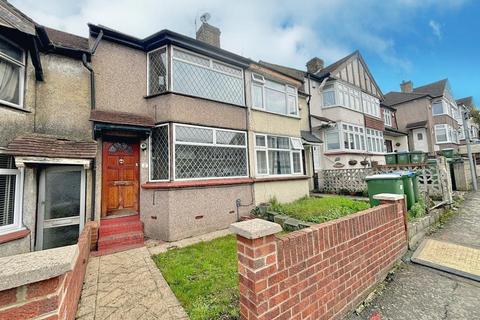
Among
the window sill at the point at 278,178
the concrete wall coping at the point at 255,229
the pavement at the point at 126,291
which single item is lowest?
the pavement at the point at 126,291

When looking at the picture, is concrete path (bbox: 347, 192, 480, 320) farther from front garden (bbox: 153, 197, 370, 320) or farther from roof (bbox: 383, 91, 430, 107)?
roof (bbox: 383, 91, 430, 107)

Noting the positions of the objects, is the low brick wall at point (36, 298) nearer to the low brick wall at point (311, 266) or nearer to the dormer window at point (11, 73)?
the low brick wall at point (311, 266)

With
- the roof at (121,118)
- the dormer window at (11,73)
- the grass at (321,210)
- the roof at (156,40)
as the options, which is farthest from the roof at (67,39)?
the grass at (321,210)

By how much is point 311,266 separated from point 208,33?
10497mm

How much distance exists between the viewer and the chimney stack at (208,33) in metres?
9.95

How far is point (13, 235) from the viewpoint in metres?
4.94

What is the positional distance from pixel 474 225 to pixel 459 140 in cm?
3432

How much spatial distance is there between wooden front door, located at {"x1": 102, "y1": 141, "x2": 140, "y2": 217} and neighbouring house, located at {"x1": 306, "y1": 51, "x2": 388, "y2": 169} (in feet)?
39.3

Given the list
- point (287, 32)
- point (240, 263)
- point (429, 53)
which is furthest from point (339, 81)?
point (429, 53)

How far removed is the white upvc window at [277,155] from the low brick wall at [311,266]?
571 cm

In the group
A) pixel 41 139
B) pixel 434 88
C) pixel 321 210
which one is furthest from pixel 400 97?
pixel 41 139

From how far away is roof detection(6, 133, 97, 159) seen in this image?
201 inches

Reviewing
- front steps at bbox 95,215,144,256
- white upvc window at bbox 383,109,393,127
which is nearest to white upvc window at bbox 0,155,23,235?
front steps at bbox 95,215,144,256

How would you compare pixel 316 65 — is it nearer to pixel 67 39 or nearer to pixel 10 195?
pixel 67 39
